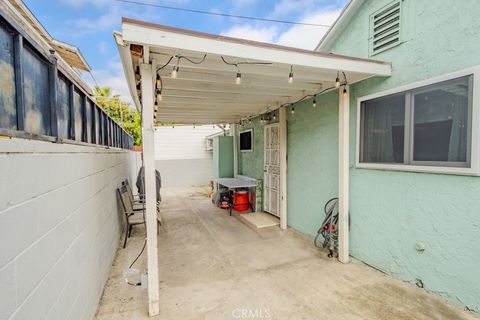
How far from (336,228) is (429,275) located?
1.31 m

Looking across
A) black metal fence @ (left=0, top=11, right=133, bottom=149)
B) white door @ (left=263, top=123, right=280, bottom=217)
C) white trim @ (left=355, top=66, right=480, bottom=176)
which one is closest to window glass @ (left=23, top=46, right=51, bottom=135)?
black metal fence @ (left=0, top=11, right=133, bottom=149)

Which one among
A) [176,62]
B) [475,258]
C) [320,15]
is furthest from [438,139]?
[320,15]

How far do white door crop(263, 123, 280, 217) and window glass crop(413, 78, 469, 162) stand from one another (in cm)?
313

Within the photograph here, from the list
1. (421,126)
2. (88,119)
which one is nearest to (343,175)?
(421,126)

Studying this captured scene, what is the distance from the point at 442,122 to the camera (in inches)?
104

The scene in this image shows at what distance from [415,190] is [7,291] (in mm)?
3726

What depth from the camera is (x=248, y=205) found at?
6.81 meters

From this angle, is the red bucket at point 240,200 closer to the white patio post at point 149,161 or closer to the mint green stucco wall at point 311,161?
the mint green stucco wall at point 311,161

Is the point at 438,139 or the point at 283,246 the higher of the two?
the point at 438,139

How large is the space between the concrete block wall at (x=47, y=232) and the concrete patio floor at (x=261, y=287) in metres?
0.80

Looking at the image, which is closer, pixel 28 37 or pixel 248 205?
pixel 28 37

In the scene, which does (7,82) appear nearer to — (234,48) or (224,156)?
(234,48)

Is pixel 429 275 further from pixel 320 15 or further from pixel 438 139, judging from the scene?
pixel 320 15

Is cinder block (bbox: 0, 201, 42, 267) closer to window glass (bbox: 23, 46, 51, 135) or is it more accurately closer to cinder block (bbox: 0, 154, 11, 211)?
cinder block (bbox: 0, 154, 11, 211)
